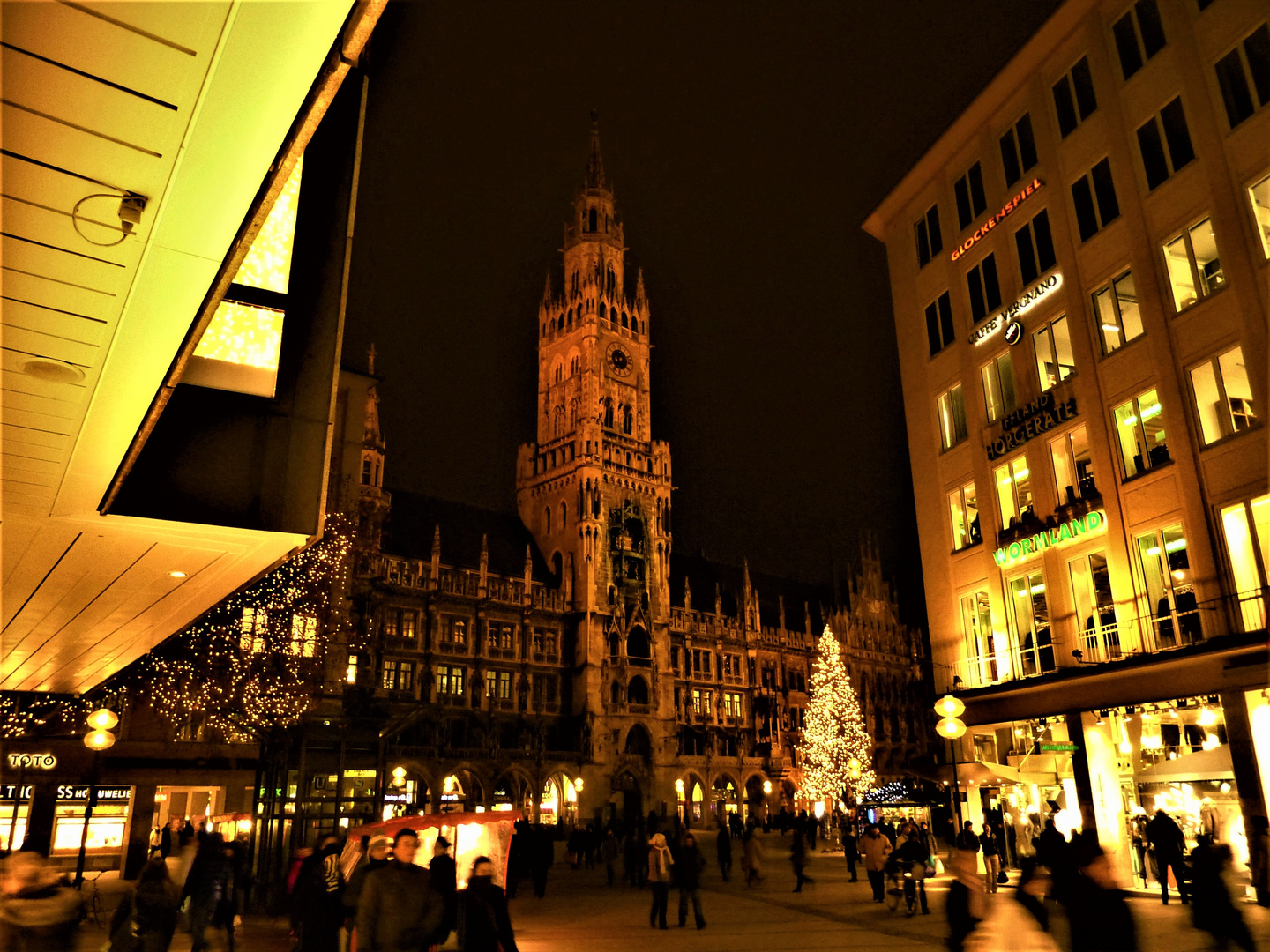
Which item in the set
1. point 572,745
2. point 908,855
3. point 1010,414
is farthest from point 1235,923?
point 572,745

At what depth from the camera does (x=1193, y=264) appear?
2014 centimetres

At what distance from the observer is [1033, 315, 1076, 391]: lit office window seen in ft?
77.2

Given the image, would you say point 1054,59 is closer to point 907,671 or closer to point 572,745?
point 572,745

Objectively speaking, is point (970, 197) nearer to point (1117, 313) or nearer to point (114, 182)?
point (1117, 313)

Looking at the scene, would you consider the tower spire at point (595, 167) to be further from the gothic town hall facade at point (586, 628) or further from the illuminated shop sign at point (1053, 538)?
the illuminated shop sign at point (1053, 538)

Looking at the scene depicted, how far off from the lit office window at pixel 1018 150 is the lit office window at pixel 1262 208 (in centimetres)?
747

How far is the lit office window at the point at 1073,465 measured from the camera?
22359 millimetres

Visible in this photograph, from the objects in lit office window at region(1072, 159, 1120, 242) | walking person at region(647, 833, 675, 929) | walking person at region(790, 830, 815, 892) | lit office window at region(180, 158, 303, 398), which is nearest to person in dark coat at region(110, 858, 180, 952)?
lit office window at region(180, 158, 303, 398)

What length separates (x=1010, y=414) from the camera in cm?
2458

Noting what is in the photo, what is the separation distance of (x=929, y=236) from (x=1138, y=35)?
8.64 m

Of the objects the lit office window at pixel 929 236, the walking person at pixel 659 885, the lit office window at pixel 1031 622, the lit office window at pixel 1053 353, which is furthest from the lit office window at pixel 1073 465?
the walking person at pixel 659 885

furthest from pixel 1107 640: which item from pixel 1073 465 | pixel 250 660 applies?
pixel 250 660

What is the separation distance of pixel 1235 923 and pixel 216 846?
12.0 metres

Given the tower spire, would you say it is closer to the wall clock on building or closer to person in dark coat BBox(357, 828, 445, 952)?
the wall clock on building
